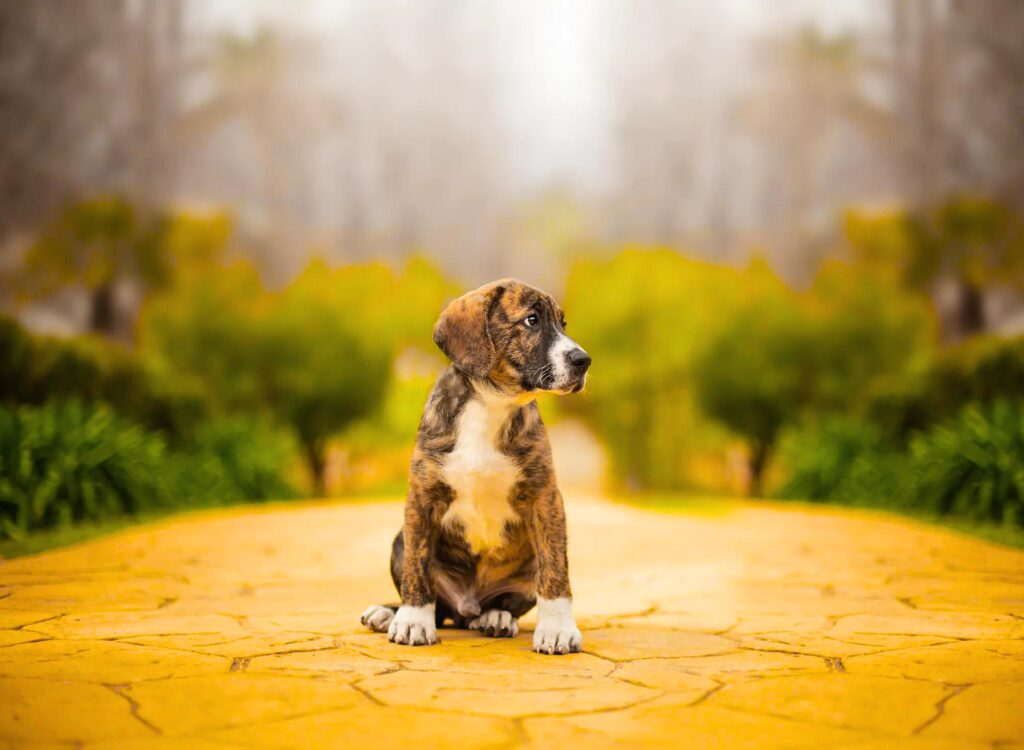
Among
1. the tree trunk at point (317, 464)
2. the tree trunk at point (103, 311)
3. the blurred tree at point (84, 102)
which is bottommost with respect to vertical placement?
the tree trunk at point (317, 464)

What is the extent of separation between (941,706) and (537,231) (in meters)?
14.0

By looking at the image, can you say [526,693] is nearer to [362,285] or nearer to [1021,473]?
[1021,473]

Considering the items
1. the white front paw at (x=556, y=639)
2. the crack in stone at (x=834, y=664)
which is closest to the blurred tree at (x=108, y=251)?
the white front paw at (x=556, y=639)

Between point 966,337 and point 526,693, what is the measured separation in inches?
470

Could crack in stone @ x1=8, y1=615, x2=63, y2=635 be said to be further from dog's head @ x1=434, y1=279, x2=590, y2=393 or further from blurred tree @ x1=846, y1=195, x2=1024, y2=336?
blurred tree @ x1=846, y1=195, x2=1024, y2=336

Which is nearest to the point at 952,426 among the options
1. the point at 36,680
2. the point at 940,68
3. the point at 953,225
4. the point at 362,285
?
the point at 953,225

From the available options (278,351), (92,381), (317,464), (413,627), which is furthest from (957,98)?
(413,627)

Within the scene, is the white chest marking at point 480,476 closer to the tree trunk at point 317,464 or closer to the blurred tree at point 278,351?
the blurred tree at point 278,351

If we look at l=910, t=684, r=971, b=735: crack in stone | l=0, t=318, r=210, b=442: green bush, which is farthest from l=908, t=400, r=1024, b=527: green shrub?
l=0, t=318, r=210, b=442: green bush

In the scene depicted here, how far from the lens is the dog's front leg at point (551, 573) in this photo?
3.22 m

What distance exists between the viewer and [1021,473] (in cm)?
744

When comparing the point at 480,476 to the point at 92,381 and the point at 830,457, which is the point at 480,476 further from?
the point at 830,457

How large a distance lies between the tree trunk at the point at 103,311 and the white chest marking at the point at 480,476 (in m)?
10.8

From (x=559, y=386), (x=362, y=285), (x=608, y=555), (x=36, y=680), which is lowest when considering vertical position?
(x=608, y=555)
